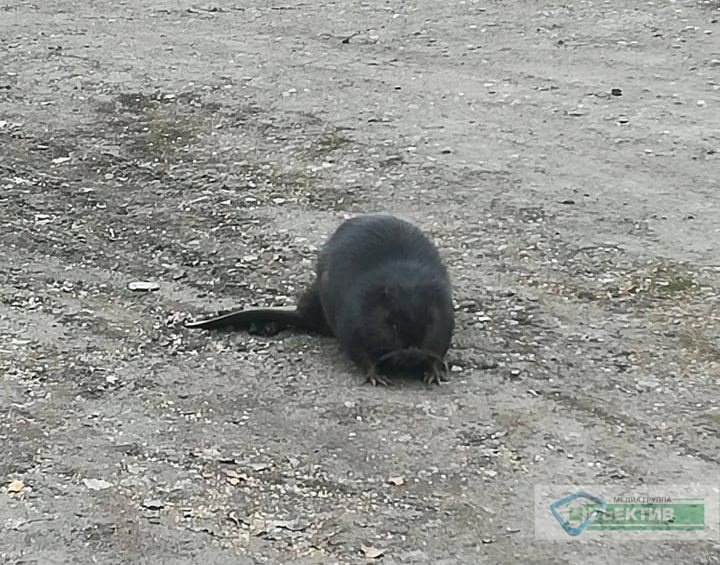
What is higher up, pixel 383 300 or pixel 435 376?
pixel 383 300

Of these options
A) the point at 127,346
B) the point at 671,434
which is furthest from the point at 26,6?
the point at 671,434

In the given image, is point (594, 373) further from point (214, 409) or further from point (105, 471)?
point (105, 471)

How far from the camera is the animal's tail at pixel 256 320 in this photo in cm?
608

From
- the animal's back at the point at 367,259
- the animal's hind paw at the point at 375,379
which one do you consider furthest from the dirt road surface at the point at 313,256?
the animal's back at the point at 367,259

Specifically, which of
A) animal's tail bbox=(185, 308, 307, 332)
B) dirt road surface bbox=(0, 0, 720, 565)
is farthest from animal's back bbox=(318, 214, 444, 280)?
dirt road surface bbox=(0, 0, 720, 565)

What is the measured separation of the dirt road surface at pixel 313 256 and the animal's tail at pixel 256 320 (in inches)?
3.5

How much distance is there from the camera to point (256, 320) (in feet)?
20.0

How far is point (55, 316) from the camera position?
6.29 m
